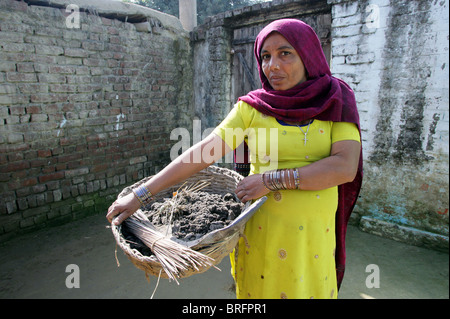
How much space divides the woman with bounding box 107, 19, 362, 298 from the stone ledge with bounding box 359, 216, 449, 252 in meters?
2.32

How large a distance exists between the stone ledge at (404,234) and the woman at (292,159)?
2.32m

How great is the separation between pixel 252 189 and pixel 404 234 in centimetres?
278

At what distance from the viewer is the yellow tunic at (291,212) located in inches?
55.8

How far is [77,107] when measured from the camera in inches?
154

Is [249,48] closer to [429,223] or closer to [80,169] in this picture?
[80,169]

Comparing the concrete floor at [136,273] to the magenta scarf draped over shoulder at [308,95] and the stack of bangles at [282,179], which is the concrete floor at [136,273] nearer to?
the stack of bangles at [282,179]

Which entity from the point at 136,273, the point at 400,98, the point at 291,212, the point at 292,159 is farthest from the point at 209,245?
the point at 400,98

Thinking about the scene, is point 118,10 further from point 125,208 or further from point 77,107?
point 125,208

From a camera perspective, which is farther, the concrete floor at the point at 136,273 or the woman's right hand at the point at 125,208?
the concrete floor at the point at 136,273

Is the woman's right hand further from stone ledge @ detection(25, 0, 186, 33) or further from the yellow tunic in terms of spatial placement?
stone ledge @ detection(25, 0, 186, 33)

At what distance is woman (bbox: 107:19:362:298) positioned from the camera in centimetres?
138

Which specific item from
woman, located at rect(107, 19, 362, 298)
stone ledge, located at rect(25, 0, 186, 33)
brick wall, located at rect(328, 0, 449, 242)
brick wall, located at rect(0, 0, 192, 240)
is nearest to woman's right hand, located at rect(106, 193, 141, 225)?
woman, located at rect(107, 19, 362, 298)

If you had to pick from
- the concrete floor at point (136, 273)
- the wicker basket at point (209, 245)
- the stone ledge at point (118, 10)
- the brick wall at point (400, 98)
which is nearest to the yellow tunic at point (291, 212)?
the wicker basket at point (209, 245)

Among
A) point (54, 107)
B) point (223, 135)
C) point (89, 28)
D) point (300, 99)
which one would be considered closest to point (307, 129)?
point (300, 99)
